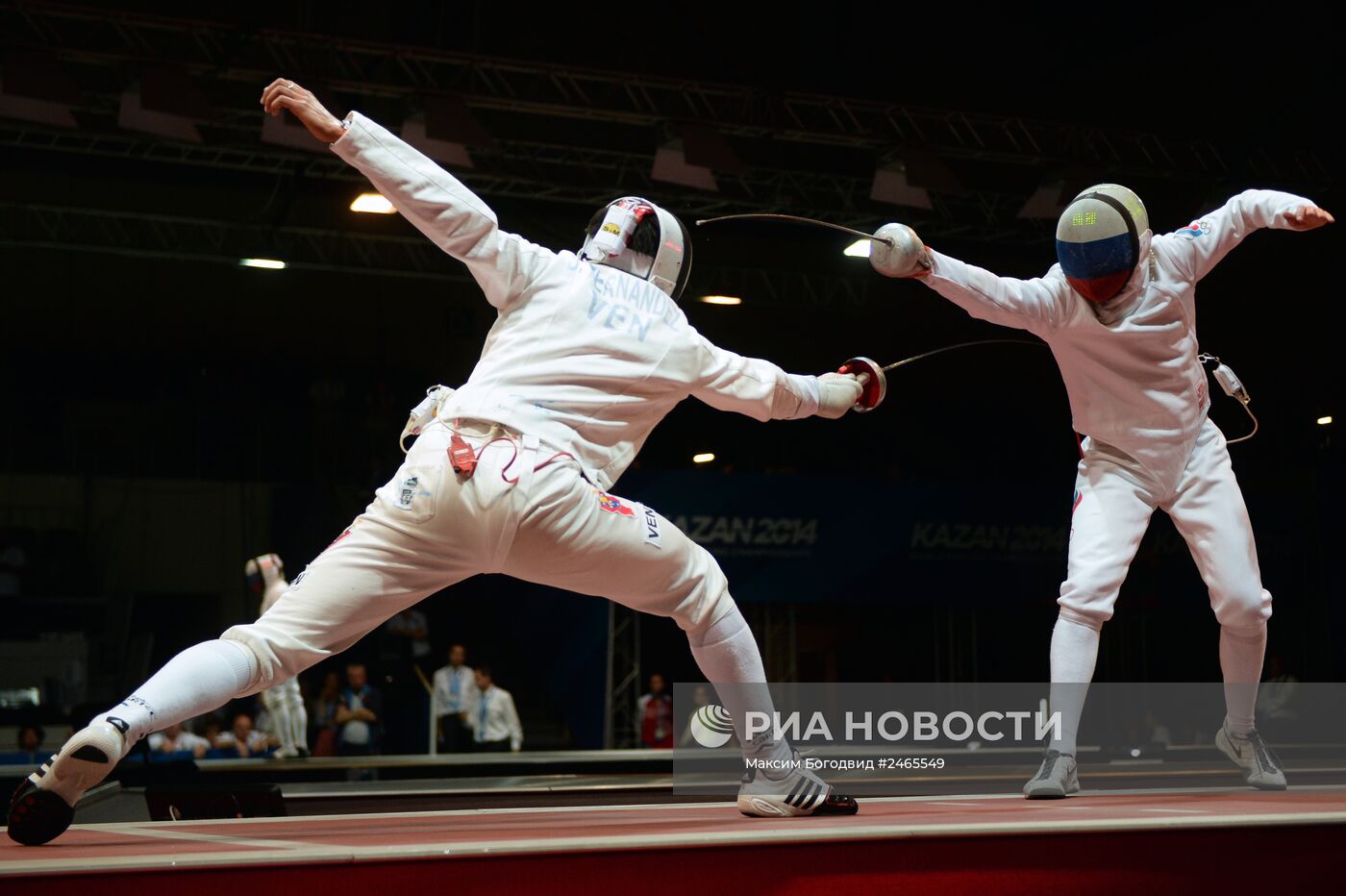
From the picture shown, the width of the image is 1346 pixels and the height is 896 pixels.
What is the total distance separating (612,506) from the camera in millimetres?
2547

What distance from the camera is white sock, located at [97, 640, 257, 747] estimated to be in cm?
224

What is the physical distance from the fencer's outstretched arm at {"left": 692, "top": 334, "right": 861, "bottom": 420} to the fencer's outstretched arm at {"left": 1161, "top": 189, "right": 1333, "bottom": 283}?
1159mm

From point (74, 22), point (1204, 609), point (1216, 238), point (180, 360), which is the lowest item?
point (1204, 609)

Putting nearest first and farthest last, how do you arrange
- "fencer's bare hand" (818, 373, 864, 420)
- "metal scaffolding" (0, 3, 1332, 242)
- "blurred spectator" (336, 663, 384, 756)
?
1. "fencer's bare hand" (818, 373, 864, 420)
2. "metal scaffolding" (0, 3, 1332, 242)
3. "blurred spectator" (336, 663, 384, 756)

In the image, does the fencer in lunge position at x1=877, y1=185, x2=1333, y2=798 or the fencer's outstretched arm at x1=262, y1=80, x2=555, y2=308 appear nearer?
the fencer's outstretched arm at x1=262, y1=80, x2=555, y2=308

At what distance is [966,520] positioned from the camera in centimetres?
1126

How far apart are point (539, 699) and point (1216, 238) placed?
10.1 m

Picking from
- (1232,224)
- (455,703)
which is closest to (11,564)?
(455,703)

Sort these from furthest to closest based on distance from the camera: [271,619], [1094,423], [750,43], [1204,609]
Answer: [1204,609]
[750,43]
[1094,423]
[271,619]

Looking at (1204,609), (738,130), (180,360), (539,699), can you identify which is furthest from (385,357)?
(1204,609)

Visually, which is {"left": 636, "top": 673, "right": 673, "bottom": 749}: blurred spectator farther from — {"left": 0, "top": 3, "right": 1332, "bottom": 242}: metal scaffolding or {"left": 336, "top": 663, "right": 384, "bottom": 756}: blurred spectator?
{"left": 0, "top": 3, "right": 1332, "bottom": 242}: metal scaffolding

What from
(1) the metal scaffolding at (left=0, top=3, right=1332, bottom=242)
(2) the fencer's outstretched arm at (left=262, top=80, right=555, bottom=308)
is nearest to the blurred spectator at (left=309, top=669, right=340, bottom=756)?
(1) the metal scaffolding at (left=0, top=3, right=1332, bottom=242)

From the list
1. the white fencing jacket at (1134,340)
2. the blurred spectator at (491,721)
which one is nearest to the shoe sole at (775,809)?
the white fencing jacket at (1134,340)

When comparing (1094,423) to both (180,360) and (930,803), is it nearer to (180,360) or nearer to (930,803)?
(930,803)
